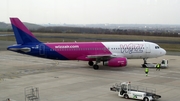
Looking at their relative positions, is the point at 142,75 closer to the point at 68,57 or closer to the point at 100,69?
the point at 100,69

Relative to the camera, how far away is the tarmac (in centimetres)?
2394

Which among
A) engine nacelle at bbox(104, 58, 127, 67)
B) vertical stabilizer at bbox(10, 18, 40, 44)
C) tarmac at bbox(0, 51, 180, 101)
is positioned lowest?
tarmac at bbox(0, 51, 180, 101)

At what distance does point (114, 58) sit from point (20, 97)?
57.8 feet

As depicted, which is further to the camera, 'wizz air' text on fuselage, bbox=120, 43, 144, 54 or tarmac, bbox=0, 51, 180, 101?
'wizz air' text on fuselage, bbox=120, 43, 144, 54

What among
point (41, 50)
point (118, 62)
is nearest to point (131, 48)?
point (118, 62)

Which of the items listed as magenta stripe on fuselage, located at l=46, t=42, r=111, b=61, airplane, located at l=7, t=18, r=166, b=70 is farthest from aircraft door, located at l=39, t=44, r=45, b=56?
magenta stripe on fuselage, located at l=46, t=42, r=111, b=61

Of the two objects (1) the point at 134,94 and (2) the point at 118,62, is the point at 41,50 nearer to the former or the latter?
(2) the point at 118,62

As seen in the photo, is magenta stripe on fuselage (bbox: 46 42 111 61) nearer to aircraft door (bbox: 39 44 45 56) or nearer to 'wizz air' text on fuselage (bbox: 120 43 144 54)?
aircraft door (bbox: 39 44 45 56)

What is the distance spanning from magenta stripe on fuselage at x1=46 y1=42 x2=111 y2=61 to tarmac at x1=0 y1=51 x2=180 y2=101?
2065 millimetres

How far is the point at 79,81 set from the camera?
3073 cm

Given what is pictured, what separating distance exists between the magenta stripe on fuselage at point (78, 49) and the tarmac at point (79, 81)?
2065 millimetres

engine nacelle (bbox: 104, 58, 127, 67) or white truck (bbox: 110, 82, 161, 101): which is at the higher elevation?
engine nacelle (bbox: 104, 58, 127, 67)

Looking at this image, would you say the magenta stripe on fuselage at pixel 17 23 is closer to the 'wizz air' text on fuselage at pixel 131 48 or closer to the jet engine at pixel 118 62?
the jet engine at pixel 118 62

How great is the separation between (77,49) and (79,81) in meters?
10.1
